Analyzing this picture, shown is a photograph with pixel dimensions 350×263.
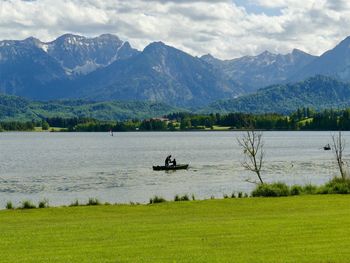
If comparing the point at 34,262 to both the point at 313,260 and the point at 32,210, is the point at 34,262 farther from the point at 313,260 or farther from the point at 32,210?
the point at 32,210

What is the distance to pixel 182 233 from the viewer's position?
2908 centimetres

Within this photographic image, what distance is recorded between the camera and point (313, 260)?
73.3 ft

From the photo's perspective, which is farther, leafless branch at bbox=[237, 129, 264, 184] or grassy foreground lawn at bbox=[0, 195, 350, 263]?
leafless branch at bbox=[237, 129, 264, 184]

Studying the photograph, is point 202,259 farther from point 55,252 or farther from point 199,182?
point 199,182

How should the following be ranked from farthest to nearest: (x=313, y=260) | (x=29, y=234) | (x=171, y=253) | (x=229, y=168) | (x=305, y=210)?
(x=229, y=168) < (x=305, y=210) < (x=29, y=234) < (x=171, y=253) < (x=313, y=260)

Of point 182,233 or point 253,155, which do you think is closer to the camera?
point 182,233

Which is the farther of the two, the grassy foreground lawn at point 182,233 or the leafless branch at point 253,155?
the leafless branch at point 253,155

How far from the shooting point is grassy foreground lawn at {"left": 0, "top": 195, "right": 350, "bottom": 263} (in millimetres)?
23719

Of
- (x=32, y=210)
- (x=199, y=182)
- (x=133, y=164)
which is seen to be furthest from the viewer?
(x=133, y=164)

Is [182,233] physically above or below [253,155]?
below

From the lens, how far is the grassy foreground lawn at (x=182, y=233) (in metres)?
23.7

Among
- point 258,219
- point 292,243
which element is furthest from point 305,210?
point 292,243

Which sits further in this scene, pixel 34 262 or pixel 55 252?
→ pixel 55 252

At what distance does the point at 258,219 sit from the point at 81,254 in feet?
42.2
